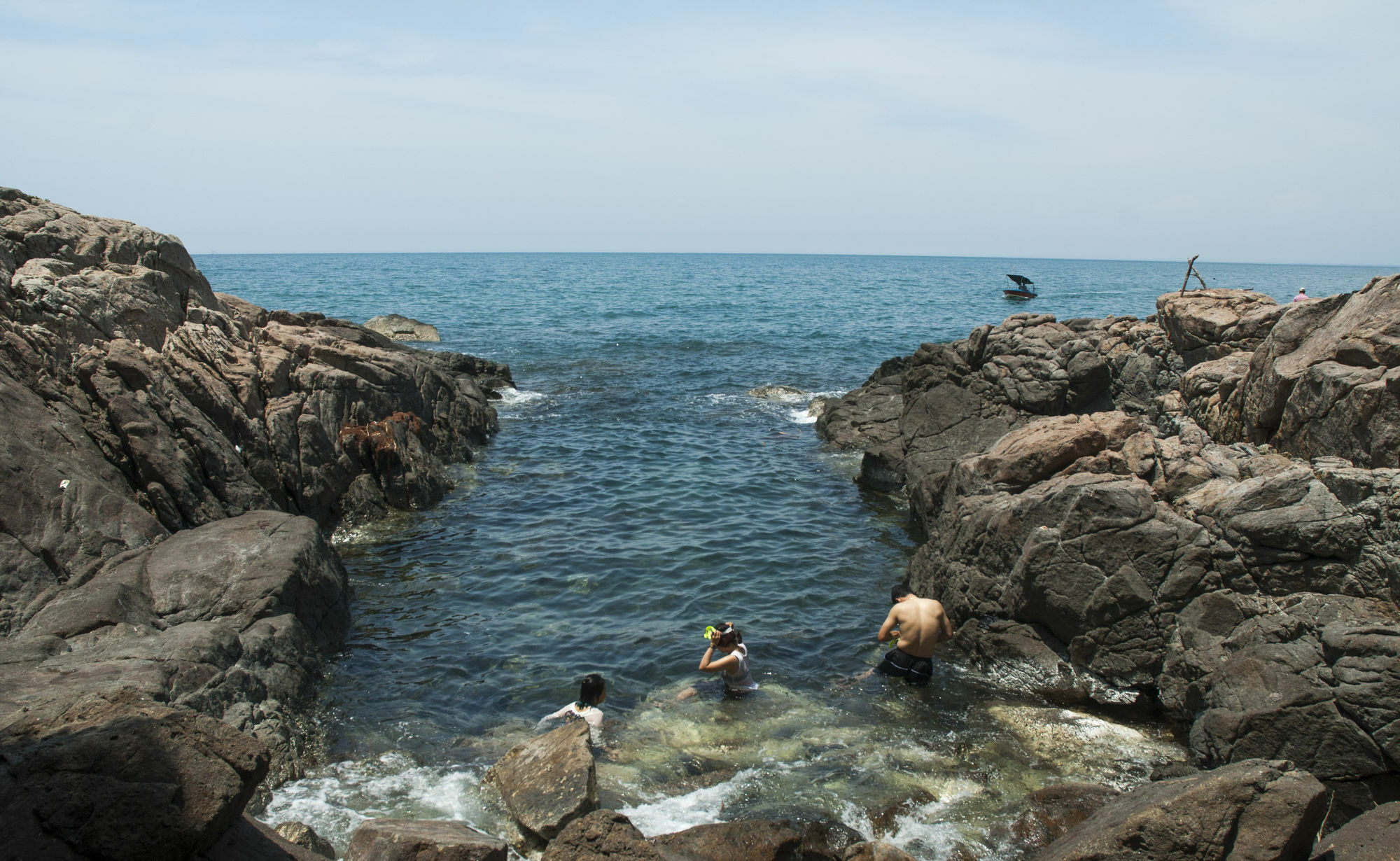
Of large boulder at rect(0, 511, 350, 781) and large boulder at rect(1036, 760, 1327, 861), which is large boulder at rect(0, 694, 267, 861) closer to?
large boulder at rect(0, 511, 350, 781)

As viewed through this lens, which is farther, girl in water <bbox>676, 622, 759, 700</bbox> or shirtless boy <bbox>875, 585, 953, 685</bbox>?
shirtless boy <bbox>875, 585, 953, 685</bbox>

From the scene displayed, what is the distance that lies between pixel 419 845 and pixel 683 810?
2.81 metres

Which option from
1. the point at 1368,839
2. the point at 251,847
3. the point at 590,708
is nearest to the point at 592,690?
the point at 590,708

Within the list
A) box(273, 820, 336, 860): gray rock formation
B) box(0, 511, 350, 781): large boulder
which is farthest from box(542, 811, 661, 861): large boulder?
box(0, 511, 350, 781): large boulder

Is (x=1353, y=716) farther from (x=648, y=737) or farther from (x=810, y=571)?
(x=810, y=571)

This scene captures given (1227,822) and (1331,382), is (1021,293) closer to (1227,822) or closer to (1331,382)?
(1331,382)

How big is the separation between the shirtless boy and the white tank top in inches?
73.4

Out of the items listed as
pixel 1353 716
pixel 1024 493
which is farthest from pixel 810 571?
pixel 1353 716

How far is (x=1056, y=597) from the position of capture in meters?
10.4

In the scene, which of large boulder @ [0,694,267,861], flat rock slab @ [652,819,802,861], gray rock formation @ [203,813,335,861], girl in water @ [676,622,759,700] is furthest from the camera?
girl in water @ [676,622,759,700]

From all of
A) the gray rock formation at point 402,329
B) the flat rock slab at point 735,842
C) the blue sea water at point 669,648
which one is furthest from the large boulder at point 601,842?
the gray rock formation at point 402,329

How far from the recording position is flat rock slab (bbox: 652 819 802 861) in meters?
7.03

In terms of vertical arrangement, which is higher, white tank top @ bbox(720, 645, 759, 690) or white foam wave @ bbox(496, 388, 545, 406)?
white foam wave @ bbox(496, 388, 545, 406)

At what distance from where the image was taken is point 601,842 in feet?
21.4
